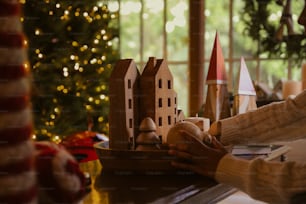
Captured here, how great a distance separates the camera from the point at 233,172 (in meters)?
0.91

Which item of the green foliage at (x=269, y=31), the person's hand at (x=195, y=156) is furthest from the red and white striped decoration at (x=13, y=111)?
the green foliage at (x=269, y=31)

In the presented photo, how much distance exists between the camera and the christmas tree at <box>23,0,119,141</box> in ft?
9.07

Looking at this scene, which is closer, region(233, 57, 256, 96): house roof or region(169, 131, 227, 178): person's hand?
region(169, 131, 227, 178): person's hand

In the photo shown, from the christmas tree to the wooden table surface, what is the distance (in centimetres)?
177

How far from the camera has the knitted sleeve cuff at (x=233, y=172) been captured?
91 centimetres

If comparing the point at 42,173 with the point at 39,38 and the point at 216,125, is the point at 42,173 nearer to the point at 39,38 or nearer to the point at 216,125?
the point at 216,125

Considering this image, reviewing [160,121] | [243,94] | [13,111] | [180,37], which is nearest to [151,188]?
[160,121]

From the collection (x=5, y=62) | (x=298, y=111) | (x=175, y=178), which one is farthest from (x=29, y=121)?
(x=298, y=111)

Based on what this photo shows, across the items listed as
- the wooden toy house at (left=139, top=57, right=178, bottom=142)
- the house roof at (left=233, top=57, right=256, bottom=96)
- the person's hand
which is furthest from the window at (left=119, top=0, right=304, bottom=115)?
the person's hand

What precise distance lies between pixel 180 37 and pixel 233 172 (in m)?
3.28

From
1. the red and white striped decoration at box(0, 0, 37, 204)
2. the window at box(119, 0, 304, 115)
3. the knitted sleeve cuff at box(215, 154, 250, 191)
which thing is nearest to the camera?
the red and white striped decoration at box(0, 0, 37, 204)

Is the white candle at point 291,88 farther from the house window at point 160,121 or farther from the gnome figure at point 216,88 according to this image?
the house window at point 160,121

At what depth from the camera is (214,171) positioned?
93 centimetres

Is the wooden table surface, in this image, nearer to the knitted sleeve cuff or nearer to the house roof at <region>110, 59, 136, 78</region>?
the knitted sleeve cuff
